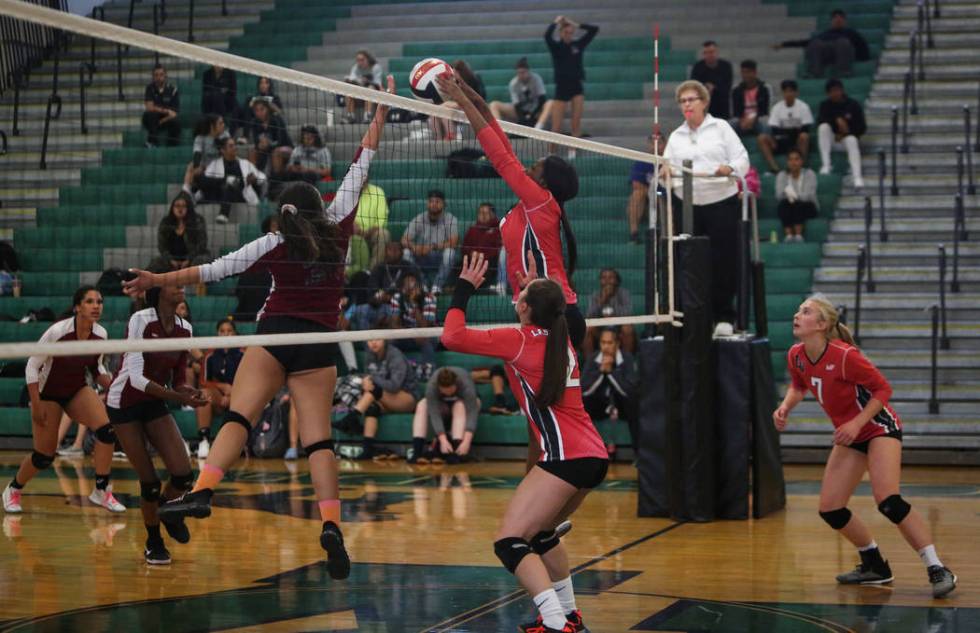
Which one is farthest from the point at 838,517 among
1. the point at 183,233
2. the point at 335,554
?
the point at 183,233

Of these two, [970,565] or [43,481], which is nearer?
[970,565]

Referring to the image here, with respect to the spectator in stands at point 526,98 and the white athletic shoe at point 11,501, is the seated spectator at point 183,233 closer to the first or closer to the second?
the white athletic shoe at point 11,501

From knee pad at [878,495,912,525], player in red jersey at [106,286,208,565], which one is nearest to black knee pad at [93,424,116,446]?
player in red jersey at [106,286,208,565]

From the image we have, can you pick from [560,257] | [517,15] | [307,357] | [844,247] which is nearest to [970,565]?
[560,257]

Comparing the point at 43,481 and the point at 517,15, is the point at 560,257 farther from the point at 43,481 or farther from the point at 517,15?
the point at 517,15

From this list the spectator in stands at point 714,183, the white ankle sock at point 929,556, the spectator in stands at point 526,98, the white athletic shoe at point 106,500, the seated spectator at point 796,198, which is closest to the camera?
the white ankle sock at point 929,556

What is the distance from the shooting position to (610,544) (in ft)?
27.7

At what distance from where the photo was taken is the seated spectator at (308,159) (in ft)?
28.5

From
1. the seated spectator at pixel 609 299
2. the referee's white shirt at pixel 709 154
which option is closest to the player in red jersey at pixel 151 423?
the seated spectator at pixel 609 299

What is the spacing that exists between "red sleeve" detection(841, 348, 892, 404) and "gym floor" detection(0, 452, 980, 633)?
1.04m

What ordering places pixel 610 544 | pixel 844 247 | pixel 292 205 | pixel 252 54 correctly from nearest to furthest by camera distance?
pixel 292 205 < pixel 610 544 < pixel 844 247 < pixel 252 54

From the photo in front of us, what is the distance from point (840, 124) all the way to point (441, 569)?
394 inches

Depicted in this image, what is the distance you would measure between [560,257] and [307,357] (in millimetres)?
1301

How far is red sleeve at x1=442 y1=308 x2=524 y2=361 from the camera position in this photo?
5562 millimetres
